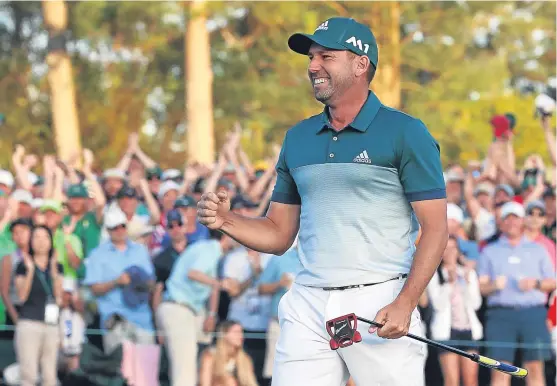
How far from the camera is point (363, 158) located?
545cm

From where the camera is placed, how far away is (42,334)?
11148 mm

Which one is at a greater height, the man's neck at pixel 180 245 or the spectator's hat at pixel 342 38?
the spectator's hat at pixel 342 38

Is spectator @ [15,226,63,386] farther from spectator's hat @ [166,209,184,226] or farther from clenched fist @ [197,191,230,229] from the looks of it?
clenched fist @ [197,191,230,229]

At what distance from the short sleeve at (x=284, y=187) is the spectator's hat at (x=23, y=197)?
23.9 feet

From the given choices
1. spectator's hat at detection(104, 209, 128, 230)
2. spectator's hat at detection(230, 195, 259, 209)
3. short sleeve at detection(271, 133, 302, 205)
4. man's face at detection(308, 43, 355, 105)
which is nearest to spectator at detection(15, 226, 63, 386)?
spectator's hat at detection(104, 209, 128, 230)

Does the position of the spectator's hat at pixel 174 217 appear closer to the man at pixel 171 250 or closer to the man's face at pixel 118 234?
the man at pixel 171 250

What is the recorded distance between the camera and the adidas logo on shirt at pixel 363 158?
544 cm

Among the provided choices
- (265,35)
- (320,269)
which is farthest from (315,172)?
(265,35)

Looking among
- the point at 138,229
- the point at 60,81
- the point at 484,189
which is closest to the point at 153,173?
the point at 138,229

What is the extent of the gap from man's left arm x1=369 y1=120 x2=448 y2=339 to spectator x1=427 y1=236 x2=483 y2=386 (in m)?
5.38

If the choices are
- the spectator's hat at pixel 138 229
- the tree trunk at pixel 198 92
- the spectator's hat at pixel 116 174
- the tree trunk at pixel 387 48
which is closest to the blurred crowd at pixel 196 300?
the spectator's hat at pixel 138 229

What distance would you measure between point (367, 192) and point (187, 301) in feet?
18.9

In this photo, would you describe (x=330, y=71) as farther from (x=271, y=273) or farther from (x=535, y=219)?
(x=535, y=219)

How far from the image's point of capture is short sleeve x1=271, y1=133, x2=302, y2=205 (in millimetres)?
5852
